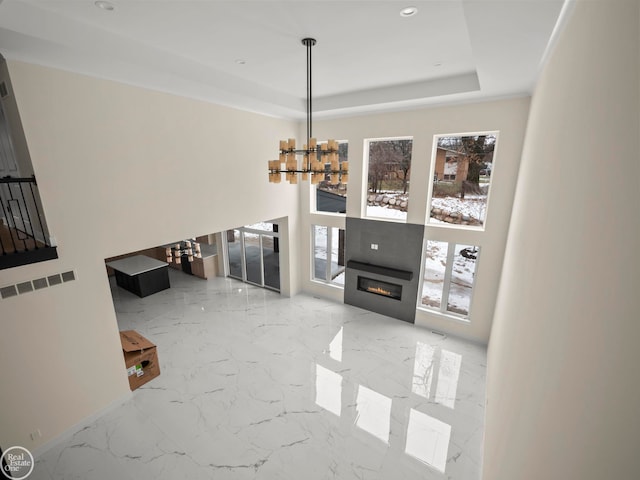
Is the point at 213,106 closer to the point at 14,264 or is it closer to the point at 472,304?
the point at 14,264

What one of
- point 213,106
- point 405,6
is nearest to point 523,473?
point 405,6

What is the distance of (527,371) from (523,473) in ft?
2.01

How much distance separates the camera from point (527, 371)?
2061 millimetres

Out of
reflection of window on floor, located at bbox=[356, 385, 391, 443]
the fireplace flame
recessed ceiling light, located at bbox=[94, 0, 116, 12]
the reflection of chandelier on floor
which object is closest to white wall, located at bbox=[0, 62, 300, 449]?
recessed ceiling light, located at bbox=[94, 0, 116, 12]

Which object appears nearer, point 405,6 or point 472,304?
point 405,6

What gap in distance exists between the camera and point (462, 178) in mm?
5867

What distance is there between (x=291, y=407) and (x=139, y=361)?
269cm

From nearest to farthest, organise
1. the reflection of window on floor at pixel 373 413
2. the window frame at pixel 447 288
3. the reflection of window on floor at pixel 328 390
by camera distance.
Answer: the reflection of window on floor at pixel 373 413
the reflection of window on floor at pixel 328 390
the window frame at pixel 447 288

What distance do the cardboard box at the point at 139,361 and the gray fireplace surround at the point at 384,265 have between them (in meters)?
4.48

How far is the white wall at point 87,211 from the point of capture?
3531 millimetres

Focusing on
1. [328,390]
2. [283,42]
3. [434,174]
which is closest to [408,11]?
[283,42]

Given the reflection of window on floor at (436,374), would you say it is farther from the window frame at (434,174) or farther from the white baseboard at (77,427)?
the white baseboard at (77,427)

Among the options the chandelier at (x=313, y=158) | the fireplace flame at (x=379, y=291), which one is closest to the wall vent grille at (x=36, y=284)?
the chandelier at (x=313, y=158)

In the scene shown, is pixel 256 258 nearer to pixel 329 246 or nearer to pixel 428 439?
pixel 329 246
